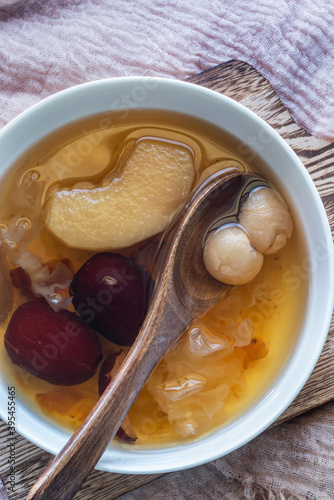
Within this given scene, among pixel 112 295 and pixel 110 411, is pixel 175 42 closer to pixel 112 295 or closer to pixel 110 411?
pixel 112 295

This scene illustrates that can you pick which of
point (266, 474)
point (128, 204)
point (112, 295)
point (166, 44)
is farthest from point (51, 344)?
point (166, 44)

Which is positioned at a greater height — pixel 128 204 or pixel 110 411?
pixel 128 204

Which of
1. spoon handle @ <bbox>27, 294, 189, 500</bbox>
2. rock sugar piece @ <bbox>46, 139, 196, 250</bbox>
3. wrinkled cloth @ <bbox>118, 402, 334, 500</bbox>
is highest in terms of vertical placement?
rock sugar piece @ <bbox>46, 139, 196, 250</bbox>

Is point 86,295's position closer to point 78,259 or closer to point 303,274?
point 78,259

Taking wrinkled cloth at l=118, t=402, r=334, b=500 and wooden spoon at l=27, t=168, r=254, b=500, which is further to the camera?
wrinkled cloth at l=118, t=402, r=334, b=500

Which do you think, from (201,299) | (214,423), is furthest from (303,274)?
(214,423)

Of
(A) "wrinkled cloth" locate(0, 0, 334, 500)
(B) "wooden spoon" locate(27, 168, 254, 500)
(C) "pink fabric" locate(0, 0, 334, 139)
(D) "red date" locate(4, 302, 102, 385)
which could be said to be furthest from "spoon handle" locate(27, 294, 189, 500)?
(C) "pink fabric" locate(0, 0, 334, 139)

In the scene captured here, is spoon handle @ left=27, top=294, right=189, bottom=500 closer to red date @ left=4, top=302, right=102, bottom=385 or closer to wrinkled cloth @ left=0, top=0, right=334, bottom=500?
red date @ left=4, top=302, right=102, bottom=385
